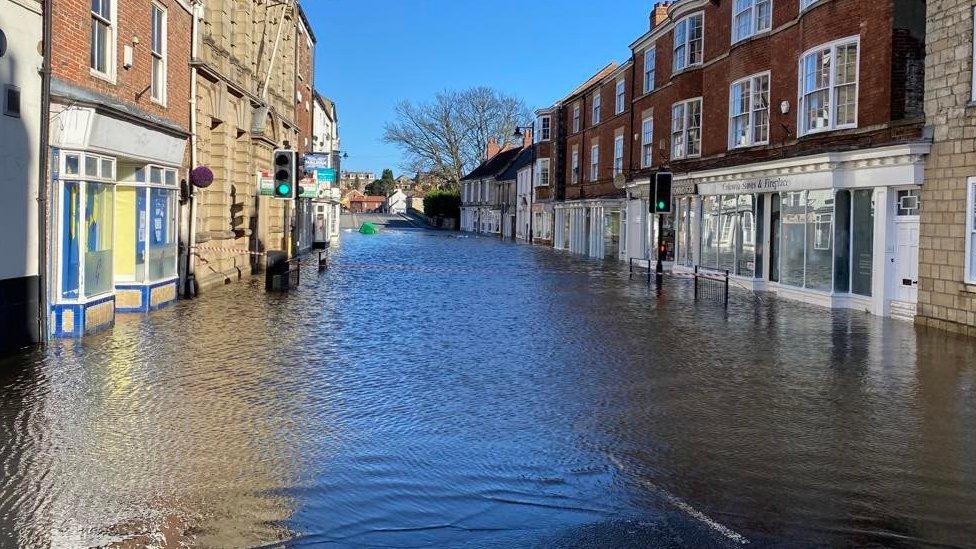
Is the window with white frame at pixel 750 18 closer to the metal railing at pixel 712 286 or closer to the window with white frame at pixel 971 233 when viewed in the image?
the metal railing at pixel 712 286

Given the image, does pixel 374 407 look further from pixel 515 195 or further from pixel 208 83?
pixel 515 195

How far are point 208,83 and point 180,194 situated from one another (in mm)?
3648

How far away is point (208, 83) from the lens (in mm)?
21953

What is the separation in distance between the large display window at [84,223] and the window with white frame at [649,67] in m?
26.0

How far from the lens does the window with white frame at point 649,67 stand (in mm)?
36312

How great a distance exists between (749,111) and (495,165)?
67.8 meters

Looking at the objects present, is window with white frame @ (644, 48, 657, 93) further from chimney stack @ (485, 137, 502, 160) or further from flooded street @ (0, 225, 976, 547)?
chimney stack @ (485, 137, 502, 160)

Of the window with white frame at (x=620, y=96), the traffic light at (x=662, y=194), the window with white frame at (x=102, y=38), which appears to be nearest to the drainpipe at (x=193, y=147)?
the window with white frame at (x=102, y=38)

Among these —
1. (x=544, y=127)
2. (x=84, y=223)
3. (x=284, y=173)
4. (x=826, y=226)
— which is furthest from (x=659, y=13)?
(x=84, y=223)

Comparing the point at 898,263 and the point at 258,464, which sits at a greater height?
the point at 898,263

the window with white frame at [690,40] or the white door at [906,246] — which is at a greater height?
the window with white frame at [690,40]

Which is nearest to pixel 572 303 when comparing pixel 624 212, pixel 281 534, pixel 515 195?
pixel 281 534

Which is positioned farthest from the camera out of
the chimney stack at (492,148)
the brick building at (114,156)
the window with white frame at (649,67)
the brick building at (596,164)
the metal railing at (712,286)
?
the chimney stack at (492,148)

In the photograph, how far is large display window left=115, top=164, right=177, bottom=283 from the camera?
16.1 m
